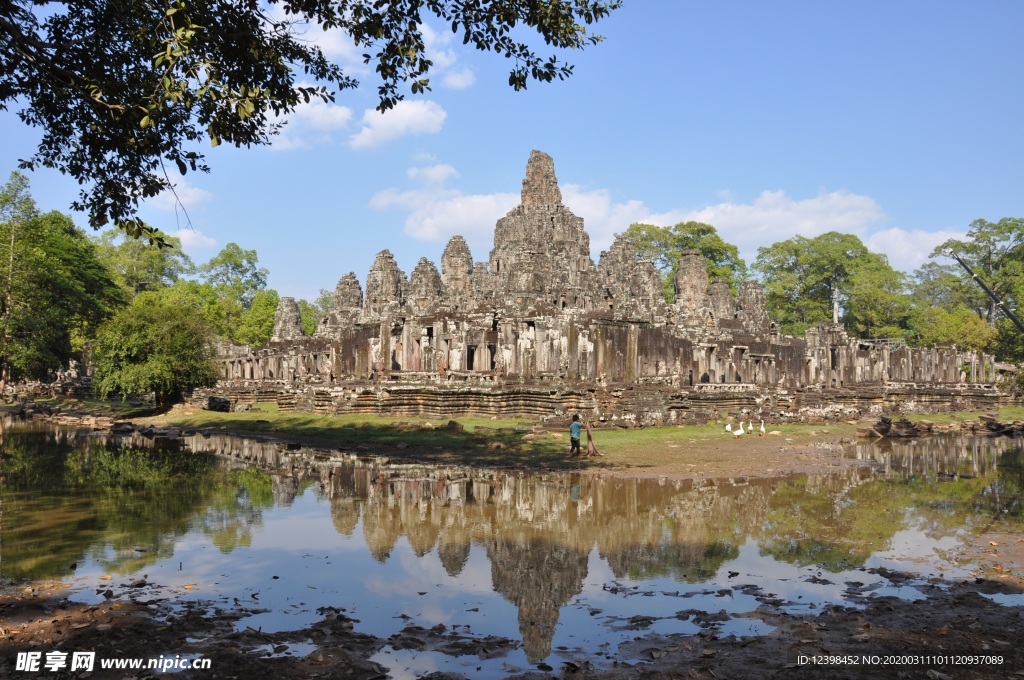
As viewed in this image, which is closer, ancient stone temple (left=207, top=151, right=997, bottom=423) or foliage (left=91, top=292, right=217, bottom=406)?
ancient stone temple (left=207, top=151, right=997, bottom=423)

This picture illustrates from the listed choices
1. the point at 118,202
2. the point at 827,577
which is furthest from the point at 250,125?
the point at 827,577

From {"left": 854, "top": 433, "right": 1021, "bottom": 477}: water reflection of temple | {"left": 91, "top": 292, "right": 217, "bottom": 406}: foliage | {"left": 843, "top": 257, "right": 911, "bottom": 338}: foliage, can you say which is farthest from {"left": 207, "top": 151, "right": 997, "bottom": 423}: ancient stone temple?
{"left": 843, "top": 257, "right": 911, "bottom": 338}: foliage

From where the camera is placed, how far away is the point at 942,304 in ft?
257

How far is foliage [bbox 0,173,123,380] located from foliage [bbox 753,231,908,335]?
55166mm

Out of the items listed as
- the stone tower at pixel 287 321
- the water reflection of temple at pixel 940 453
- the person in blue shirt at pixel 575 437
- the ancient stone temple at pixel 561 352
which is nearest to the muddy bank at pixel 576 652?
the person in blue shirt at pixel 575 437

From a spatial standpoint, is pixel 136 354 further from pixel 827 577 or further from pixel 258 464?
pixel 827 577

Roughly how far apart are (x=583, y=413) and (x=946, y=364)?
123 ft

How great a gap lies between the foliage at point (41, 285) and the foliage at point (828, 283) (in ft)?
181

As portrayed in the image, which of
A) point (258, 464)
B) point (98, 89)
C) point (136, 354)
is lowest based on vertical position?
point (258, 464)

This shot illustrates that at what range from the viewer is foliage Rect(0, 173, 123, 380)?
1334 inches

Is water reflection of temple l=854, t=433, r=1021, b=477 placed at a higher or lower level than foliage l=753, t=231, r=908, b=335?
lower

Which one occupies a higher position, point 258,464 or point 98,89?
point 98,89

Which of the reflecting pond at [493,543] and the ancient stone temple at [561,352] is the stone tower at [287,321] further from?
the reflecting pond at [493,543]

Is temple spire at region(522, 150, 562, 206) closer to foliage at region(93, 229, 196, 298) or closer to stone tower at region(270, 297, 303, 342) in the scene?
stone tower at region(270, 297, 303, 342)
